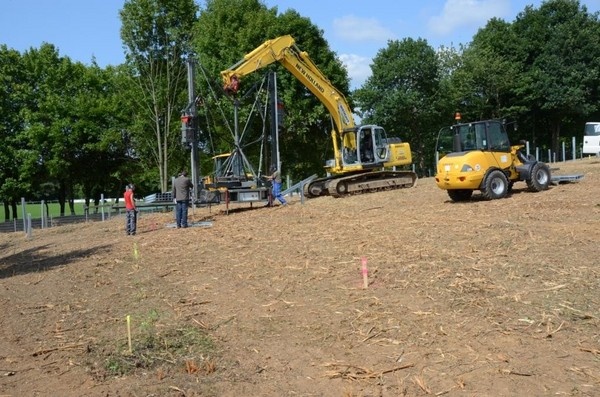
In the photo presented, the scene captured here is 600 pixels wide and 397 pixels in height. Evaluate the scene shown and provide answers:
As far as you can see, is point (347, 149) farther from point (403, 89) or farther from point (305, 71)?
point (403, 89)

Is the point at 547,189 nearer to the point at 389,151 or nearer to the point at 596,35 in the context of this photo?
the point at 389,151

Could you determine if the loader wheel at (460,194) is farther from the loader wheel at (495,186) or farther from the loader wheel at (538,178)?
the loader wheel at (538,178)

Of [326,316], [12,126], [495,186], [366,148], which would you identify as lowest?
[326,316]

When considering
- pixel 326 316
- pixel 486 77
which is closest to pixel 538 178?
pixel 326 316

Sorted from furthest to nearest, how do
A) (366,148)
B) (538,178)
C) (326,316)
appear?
1. (366,148)
2. (538,178)
3. (326,316)

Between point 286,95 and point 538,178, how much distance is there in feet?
63.2

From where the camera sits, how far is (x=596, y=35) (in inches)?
1688

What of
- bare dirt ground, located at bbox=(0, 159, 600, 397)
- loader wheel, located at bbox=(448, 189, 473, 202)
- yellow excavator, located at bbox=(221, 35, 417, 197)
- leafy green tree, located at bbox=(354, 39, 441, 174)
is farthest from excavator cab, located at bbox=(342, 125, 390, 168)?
leafy green tree, located at bbox=(354, 39, 441, 174)

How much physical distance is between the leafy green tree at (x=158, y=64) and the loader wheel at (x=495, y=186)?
21845 mm

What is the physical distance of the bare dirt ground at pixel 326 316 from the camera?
567cm

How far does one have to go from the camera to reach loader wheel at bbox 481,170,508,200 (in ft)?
55.5

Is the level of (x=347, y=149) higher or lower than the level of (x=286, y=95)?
lower

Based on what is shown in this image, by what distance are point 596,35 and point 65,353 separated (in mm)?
44989

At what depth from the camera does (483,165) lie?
17.0m
